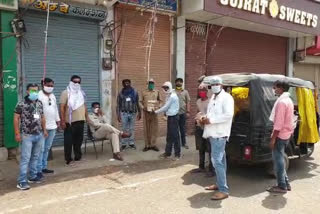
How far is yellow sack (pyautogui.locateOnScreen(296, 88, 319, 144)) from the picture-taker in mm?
6469

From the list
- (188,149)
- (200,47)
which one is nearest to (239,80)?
(188,149)

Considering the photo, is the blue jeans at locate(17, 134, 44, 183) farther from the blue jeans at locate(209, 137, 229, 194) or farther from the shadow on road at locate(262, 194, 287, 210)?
the shadow on road at locate(262, 194, 287, 210)

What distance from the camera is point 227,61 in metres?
12.0

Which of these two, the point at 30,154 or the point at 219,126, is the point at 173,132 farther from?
the point at 30,154

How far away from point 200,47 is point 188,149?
4.03 meters

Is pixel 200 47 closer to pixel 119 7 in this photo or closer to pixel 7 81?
pixel 119 7

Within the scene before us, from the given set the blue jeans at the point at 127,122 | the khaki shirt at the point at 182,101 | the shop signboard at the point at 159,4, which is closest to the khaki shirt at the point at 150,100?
the blue jeans at the point at 127,122

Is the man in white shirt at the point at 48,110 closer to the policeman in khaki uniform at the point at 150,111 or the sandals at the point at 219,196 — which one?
the policeman in khaki uniform at the point at 150,111

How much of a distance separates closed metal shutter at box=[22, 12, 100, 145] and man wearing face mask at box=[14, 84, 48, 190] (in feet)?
7.99

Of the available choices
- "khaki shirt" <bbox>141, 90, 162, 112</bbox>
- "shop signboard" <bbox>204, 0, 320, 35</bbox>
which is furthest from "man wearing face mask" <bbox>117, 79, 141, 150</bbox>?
"shop signboard" <bbox>204, 0, 320, 35</bbox>

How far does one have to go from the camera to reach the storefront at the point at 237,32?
10.4 metres

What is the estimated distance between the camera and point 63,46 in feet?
26.7

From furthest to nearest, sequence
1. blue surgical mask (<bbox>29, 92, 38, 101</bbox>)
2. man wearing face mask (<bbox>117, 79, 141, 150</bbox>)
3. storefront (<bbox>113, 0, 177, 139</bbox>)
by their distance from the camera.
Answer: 1. storefront (<bbox>113, 0, 177, 139</bbox>)
2. man wearing face mask (<bbox>117, 79, 141, 150</bbox>)
3. blue surgical mask (<bbox>29, 92, 38, 101</bbox>)

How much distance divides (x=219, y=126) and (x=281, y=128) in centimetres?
101
